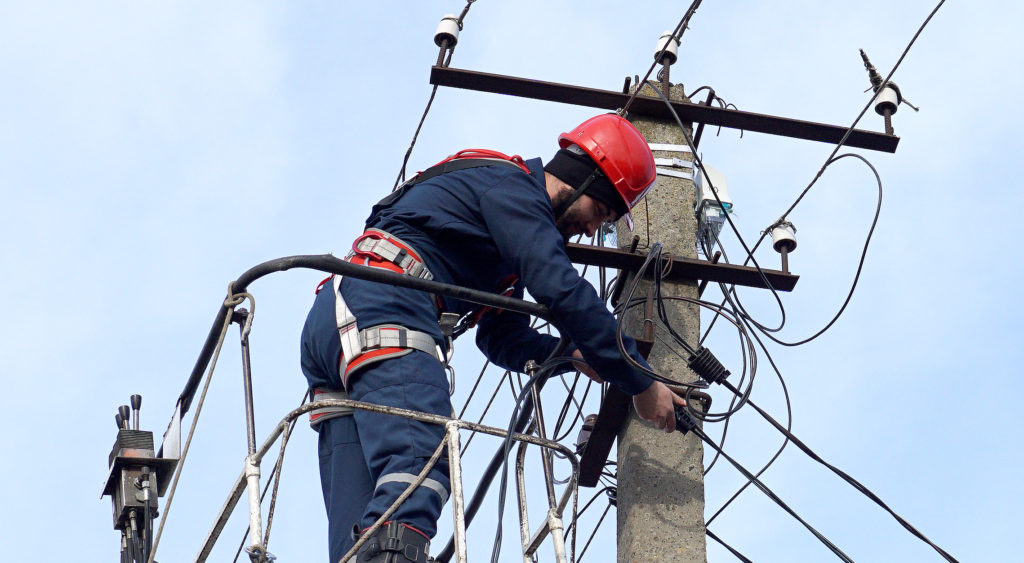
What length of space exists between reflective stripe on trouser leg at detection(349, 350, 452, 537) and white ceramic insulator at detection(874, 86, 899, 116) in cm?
381

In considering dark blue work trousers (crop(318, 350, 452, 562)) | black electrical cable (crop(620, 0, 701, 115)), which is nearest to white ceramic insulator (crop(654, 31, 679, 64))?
Answer: black electrical cable (crop(620, 0, 701, 115))

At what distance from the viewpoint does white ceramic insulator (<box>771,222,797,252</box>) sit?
748cm

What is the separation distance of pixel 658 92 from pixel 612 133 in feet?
4.07

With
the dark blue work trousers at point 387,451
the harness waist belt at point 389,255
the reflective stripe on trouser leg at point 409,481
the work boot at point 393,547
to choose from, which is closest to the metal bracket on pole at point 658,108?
the harness waist belt at point 389,255

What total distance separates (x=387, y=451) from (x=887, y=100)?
4.24m

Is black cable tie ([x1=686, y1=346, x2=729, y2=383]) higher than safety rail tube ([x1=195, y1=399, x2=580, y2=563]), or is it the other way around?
Result: black cable tie ([x1=686, y1=346, x2=729, y2=383])

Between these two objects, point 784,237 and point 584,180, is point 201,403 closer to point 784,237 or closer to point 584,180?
point 584,180

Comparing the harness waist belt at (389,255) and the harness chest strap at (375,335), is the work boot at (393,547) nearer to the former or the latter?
the harness chest strap at (375,335)

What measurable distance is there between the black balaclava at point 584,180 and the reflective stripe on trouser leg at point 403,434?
119 cm

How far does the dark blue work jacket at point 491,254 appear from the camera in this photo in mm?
5484

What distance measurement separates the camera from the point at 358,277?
525 centimetres

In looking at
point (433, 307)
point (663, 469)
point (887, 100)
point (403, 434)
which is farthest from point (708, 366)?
point (887, 100)

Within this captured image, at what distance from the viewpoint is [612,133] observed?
6.34 m

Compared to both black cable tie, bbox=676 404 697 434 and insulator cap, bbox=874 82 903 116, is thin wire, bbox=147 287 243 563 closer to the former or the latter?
black cable tie, bbox=676 404 697 434
